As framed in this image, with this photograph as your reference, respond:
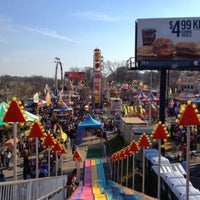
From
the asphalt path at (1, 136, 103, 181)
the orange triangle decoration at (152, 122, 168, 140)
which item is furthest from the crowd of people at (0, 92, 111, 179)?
the orange triangle decoration at (152, 122, 168, 140)

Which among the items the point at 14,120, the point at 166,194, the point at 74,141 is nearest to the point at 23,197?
the point at 14,120

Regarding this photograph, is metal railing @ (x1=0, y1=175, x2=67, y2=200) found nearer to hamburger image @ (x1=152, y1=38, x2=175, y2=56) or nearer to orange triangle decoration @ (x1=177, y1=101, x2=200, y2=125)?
orange triangle decoration @ (x1=177, y1=101, x2=200, y2=125)

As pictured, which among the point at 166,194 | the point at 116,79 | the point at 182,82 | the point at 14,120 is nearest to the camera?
the point at 14,120

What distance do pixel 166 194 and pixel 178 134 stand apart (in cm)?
1817

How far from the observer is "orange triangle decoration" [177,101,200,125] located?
981cm

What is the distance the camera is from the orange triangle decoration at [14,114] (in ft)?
33.8

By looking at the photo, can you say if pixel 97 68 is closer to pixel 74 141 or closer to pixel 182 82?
pixel 74 141

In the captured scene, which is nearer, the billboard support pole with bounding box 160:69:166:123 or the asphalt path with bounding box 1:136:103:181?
the asphalt path with bounding box 1:136:103:181

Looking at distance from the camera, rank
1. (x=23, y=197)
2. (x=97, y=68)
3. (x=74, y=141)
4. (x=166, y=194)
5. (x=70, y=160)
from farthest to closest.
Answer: (x=97, y=68)
(x=74, y=141)
(x=70, y=160)
(x=166, y=194)
(x=23, y=197)

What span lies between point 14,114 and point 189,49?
84.3ft

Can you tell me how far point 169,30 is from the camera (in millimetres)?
34438

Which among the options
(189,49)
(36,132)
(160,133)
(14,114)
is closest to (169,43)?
(189,49)

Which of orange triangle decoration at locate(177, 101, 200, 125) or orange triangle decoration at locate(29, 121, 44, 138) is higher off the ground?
orange triangle decoration at locate(177, 101, 200, 125)

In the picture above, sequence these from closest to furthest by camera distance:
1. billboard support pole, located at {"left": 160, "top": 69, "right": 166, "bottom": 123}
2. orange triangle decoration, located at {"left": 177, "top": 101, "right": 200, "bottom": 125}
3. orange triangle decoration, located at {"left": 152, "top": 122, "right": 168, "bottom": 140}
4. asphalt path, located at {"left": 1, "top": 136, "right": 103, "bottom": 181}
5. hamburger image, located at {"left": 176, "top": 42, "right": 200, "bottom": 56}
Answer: orange triangle decoration, located at {"left": 177, "top": 101, "right": 200, "bottom": 125}, orange triangle decoration, located at {"left": 152, "top": 122, "right": 168, "bottom": 140}, asphalt path, located at {"left": 1, "top": 136, "right": 103, "bottom": 181}, hamburger image, located at {"left": 176, "top": 42, "right": 200, "bottom": 56}, billboard support pole, located at {"left": 160, "top": 69, "right": 166, "bottom": 123}
